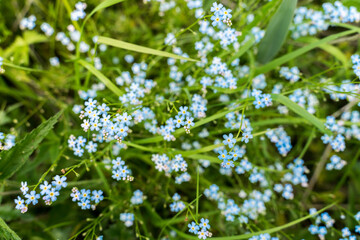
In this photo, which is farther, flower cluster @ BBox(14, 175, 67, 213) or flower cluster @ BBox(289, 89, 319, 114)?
flower cluster @ BBox(289, 89, 319, 114)

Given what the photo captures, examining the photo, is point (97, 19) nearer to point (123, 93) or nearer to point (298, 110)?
point (123, 93)

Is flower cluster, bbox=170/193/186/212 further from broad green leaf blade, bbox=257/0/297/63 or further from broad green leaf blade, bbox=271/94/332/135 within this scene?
broad green leaf blade, bbox=257/0/297/63

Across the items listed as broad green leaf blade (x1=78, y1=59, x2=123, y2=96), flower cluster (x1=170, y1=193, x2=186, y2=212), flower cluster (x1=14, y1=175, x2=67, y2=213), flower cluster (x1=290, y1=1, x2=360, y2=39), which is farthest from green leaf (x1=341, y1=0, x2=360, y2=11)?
flower cluster (x1=14, y1=175, x2=67, y2=213)

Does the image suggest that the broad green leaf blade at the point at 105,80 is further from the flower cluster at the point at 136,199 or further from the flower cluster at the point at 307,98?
the flower cluster at the point at 307,98

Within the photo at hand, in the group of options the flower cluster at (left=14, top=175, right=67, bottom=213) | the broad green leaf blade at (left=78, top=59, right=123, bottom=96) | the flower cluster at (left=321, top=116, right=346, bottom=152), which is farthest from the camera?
the flower cluster at (left=321, top=116, right=346, bottom=152)

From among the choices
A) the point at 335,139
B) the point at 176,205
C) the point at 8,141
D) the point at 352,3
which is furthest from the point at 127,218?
the point at 352,3

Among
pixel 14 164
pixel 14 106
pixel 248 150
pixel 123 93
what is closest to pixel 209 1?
pixel 123 93

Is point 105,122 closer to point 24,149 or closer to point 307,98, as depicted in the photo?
point 24,149
